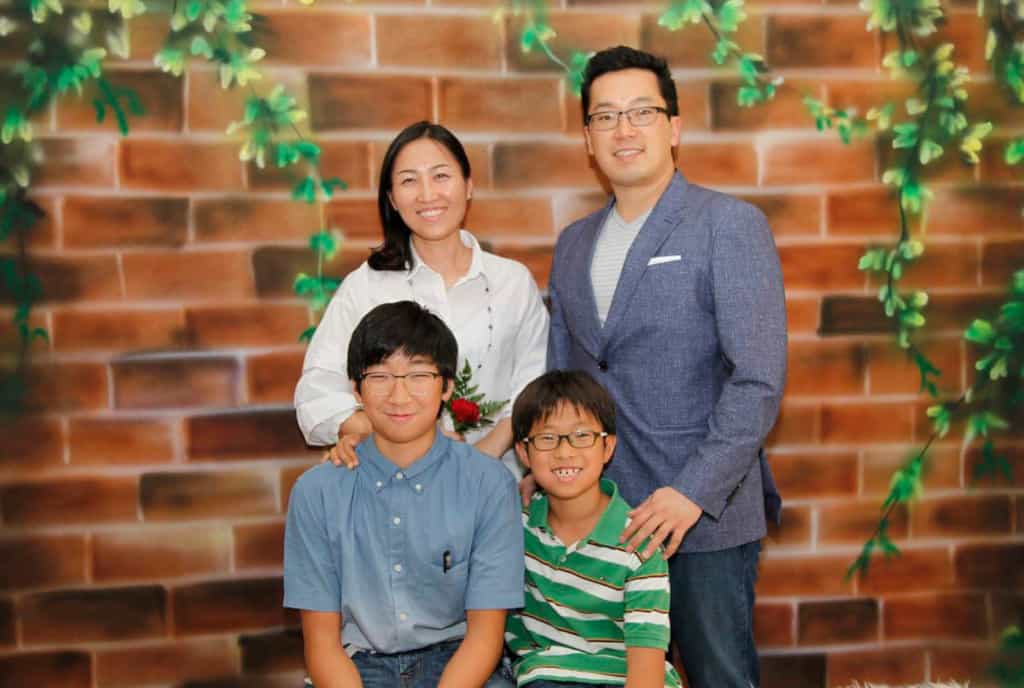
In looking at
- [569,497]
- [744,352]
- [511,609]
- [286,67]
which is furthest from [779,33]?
[511,609]

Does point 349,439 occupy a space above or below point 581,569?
above

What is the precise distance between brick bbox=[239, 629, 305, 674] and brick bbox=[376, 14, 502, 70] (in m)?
1.50

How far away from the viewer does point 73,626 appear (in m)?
2.34

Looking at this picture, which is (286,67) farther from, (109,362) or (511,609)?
(511,609)

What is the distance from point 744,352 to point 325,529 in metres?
0.86

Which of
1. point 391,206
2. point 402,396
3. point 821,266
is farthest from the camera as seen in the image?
point 821,266

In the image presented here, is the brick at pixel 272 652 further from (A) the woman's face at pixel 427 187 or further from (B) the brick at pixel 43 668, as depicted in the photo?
(A) the woman's face at pixel 427 187

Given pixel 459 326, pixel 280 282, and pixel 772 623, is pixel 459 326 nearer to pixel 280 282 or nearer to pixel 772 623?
pixel 280 282

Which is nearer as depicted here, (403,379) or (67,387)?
(403,379)

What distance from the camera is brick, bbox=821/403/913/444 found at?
249 cm

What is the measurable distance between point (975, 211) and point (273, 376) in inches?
75.9

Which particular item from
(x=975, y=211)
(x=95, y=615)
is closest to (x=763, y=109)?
(x=975, y=211)

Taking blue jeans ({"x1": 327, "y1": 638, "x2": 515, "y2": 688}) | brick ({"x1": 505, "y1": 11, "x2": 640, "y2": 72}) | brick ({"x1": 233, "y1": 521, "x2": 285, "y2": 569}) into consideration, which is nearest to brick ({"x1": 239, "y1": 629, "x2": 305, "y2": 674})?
brick ({"x1": 233, "y1": 521, "x2": 285, "y2": 569})

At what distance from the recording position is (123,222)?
228cm
